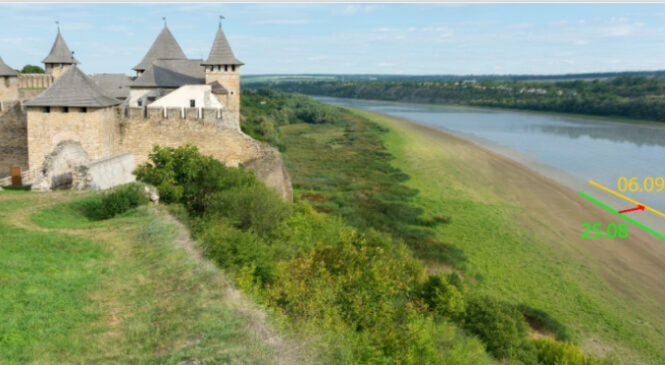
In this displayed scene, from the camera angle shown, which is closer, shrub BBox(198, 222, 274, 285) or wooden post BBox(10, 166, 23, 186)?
shrub BBox(198, 222, 274, 285)

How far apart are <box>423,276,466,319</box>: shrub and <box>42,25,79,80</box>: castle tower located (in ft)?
68.7

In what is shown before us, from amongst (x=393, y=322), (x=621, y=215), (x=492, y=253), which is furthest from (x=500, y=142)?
(x=393, y=322)

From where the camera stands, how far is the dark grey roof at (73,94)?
12883 millimetres

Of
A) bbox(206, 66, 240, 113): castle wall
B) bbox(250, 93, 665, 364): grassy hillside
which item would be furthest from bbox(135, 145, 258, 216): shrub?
bbox(206, 66, 240, 113): castle wall

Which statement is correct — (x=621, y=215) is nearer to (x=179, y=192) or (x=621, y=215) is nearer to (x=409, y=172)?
(x=409, y=172)

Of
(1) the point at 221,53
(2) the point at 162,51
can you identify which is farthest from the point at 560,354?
(2) the point at 162,51

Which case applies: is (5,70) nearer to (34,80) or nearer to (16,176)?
(34,80)

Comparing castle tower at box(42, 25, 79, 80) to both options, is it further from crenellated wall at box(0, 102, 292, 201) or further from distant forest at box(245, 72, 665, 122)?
distant forest at box(245, 72, 665, 122)

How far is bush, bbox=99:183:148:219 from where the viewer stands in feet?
29.4

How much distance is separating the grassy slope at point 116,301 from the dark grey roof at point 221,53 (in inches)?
587

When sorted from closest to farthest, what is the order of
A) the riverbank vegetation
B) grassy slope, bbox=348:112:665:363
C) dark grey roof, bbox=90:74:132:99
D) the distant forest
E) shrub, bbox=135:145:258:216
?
1. the riverbank vegetation
2. grassy slope, bbox=348:112:665:363
3. shrub, bbox=135:145:258:216
4. dark grey roof, bbox=90:74:132:99
5. the distant forest

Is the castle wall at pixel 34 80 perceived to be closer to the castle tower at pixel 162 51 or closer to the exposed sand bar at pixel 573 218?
the castle tower at pixel 162 51

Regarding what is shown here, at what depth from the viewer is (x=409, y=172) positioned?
1046 inches

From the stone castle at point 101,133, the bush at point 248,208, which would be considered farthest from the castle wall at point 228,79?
the bush at point 248,208
